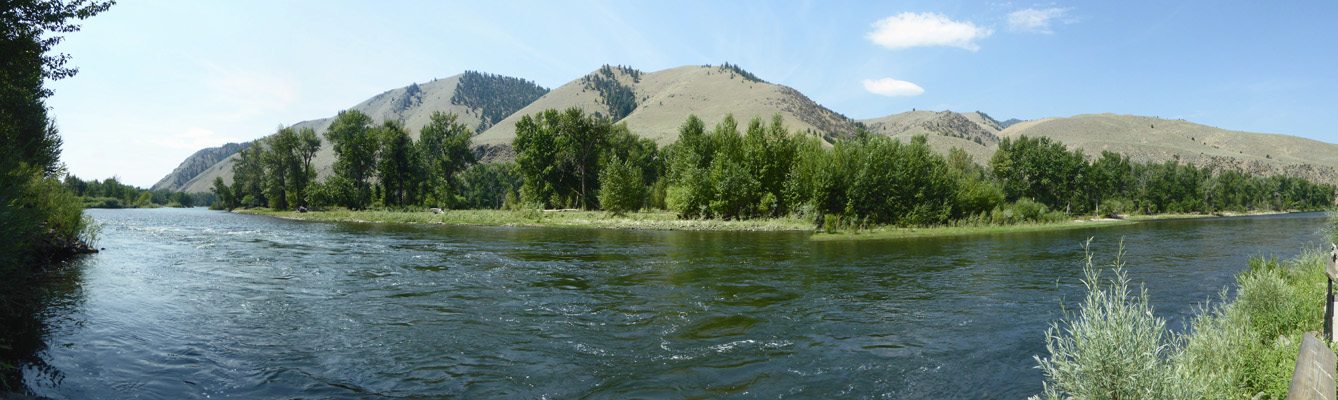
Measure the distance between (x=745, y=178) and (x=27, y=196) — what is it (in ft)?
141

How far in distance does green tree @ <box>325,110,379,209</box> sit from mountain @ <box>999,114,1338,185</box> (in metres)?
156

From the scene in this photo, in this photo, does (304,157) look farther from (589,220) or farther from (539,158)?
(589,220)

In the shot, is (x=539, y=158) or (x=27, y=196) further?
(x=539, y=158)

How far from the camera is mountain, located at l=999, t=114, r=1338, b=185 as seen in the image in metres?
147

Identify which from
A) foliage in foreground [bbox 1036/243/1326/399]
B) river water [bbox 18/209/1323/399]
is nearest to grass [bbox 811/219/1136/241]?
river water [bbox 18/209/1323/399]

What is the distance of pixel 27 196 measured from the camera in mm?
16594

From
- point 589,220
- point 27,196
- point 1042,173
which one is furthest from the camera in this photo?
point 1042,173

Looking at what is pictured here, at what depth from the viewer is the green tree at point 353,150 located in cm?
7494

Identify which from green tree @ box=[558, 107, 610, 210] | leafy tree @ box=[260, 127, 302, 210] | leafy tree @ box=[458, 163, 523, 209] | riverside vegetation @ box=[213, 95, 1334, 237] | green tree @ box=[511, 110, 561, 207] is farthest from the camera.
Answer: leafy tree @ box=[458, 163, 523, 209]

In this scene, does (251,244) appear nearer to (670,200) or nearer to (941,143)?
(670,200)

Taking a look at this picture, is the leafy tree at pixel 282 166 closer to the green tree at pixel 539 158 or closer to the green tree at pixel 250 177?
the green tree at pixel 250 177

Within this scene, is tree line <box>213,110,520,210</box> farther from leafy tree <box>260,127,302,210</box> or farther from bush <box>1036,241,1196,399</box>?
bush <box>1036,241,1196,399</box>

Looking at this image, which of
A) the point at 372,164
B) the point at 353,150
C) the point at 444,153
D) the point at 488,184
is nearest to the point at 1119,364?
the point at 444,153

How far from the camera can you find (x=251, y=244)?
30.0 m
